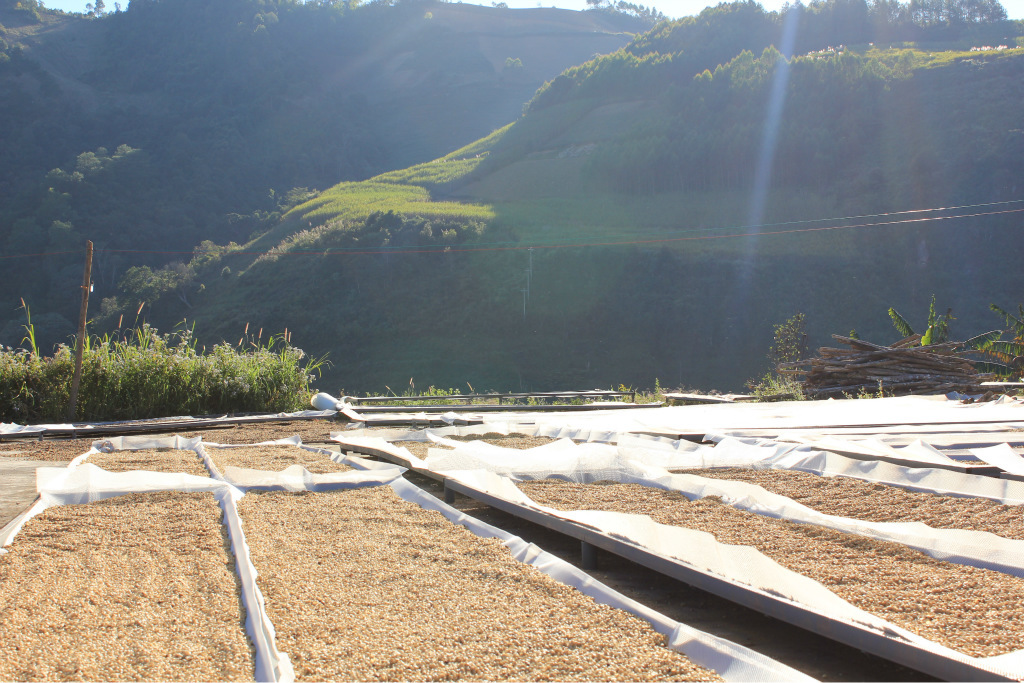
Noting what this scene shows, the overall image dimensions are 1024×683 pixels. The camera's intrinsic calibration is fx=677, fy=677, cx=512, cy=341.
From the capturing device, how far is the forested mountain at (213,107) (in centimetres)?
4041

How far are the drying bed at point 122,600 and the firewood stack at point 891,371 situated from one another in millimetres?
7582

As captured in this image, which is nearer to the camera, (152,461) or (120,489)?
(120,489)

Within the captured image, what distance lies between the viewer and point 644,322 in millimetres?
27781

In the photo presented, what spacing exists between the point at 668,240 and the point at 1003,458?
25.4m

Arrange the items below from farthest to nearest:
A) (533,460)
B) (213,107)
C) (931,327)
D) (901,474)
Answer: (213,107) < (931,327) < (533,460) < (901,474)

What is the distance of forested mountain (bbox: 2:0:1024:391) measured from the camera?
1068 inches

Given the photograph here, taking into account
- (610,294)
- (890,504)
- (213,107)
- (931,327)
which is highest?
(213,107)

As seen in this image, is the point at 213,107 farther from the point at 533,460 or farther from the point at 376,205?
the point at 533,460

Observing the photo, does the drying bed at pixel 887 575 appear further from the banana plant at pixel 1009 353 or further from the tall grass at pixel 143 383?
the banana plant at pixel 1009 353

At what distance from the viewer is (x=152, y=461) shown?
4230 millimetres

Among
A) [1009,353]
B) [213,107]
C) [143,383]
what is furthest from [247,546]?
[213,107]

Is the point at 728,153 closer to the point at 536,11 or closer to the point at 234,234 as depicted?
the point at 234,234

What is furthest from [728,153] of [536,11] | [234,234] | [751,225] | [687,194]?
[536,11]

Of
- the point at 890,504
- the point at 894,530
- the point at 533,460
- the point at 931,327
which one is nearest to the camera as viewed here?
the point at 894,530
